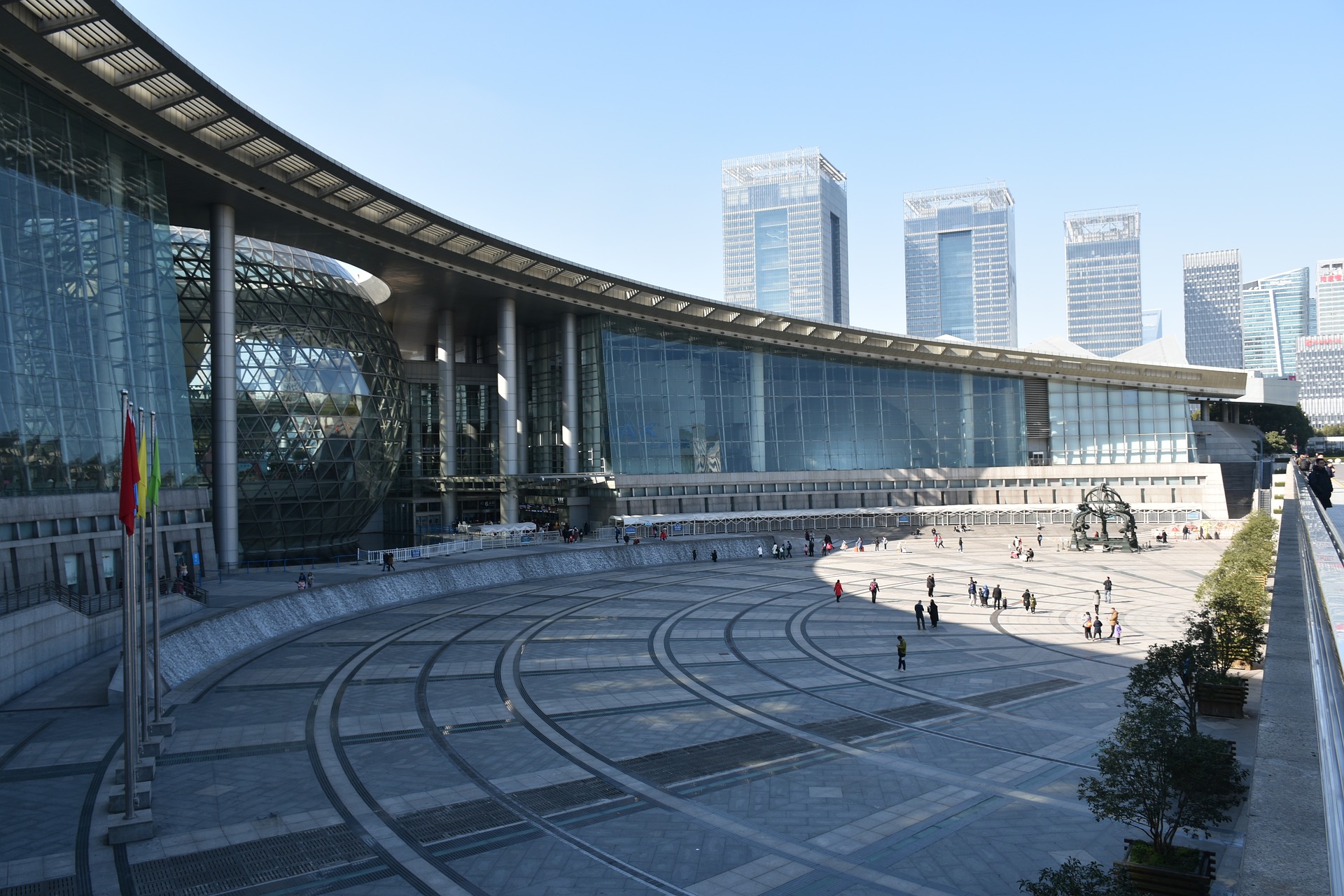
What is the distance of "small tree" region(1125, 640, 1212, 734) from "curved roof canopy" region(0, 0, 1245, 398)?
35.5 metres

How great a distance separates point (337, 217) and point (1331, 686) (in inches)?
1959

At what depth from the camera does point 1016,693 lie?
80.3ft

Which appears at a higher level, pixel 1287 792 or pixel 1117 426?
pixel 1117 426

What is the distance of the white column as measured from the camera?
70312 mm

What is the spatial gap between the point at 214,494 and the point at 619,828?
117 ft

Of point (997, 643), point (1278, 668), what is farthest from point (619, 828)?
point (997, 643)

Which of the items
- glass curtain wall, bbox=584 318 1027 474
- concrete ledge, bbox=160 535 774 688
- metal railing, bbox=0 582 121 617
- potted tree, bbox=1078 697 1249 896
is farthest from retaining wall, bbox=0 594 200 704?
glass curtain wall, bbox=584 318 1027 474

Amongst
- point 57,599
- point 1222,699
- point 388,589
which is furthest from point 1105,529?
point 57,599

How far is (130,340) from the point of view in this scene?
35875 millimetres

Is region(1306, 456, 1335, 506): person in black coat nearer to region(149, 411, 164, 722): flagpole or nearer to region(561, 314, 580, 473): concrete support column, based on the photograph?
region(149, 411, 164, 722): flagpole

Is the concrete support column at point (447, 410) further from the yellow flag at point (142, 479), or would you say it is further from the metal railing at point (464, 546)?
the yellow flag at point (142, 479)

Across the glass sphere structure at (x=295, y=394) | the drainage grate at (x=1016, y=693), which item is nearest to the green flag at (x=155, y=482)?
the drainage grate at (x=1016, y=693)

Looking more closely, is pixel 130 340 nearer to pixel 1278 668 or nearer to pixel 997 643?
pixel 997 643

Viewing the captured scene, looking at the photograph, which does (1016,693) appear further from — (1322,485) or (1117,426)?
(1117,426)
